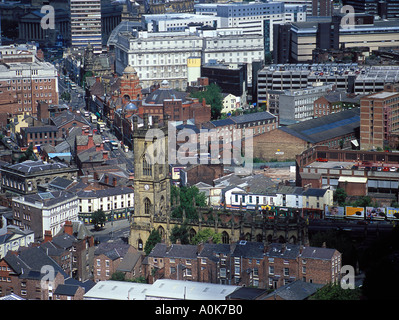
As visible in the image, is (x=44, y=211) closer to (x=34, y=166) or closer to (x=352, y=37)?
(x=34, y=166)

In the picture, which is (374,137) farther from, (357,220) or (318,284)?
(318,284)

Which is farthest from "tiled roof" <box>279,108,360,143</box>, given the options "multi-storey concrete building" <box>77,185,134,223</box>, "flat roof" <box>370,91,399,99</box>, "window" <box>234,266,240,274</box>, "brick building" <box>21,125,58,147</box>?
"window" <box>234,266,240,274</box>

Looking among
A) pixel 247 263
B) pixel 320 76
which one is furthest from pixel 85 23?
pixel 247 263

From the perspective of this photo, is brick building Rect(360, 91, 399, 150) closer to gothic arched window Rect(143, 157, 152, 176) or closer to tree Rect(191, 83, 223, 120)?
tree Rect(191, 83, 223, 120)

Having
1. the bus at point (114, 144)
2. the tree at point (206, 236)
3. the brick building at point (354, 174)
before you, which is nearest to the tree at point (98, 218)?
the tree at point (206, 236)
